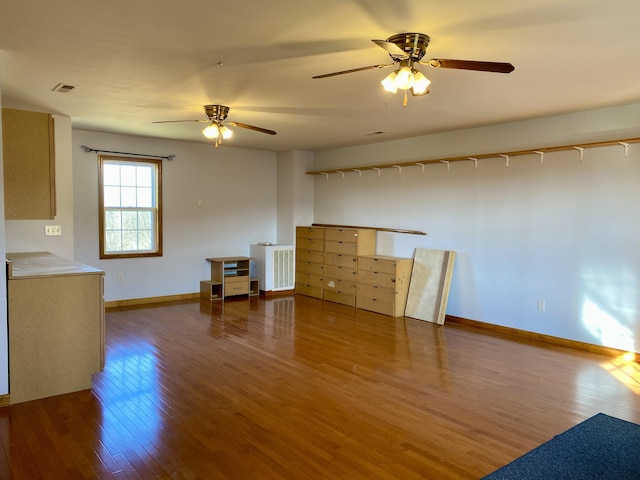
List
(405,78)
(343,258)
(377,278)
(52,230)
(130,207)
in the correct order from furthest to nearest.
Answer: (343,258), (130,207), (377,278), (52,230), (405,78)

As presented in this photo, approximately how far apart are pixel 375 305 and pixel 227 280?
2413 mm

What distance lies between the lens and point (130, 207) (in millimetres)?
6664

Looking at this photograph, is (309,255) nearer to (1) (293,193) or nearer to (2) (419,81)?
(1) (293,193)

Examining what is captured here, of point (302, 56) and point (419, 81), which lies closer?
point (419, 81)

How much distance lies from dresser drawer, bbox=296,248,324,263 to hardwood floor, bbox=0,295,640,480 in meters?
2.28

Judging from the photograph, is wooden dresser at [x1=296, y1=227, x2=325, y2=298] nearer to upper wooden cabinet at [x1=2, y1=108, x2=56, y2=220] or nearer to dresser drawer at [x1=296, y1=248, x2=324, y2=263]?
dresser drawer at [x1=296, y1=248, x2=324, y2=263]

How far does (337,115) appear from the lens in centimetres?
500

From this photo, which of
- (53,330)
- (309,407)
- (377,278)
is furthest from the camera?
(377,278)

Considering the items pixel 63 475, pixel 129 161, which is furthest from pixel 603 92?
pixel 129 161

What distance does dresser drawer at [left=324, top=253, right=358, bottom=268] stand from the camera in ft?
22.3

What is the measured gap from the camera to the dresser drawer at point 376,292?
20.3 feet

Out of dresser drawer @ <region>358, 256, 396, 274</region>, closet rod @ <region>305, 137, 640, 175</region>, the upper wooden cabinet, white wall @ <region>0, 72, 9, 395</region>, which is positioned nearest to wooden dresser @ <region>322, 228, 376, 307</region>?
dresser drawer @ <region>358, 256, 396, 274</region>

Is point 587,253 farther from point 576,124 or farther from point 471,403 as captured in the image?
point 471,403

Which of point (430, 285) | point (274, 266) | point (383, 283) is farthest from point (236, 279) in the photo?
point (430, 285)
